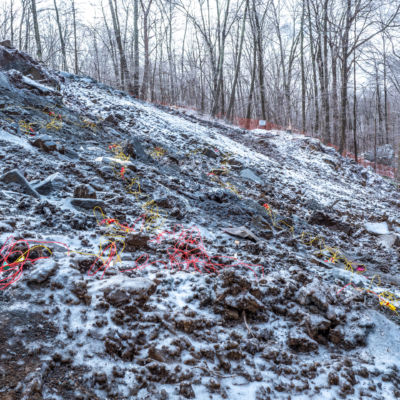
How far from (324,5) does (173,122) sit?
394 inches

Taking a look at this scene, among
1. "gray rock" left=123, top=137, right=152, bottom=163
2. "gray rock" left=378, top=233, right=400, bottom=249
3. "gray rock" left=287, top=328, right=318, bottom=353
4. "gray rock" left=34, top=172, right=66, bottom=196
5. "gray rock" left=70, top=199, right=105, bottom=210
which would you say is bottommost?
"gray rock" left=287, top=328, right=318, bottom=353

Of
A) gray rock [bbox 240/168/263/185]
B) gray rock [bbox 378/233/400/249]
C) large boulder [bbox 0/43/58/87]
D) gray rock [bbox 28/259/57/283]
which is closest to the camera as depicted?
gray rock [bbox 28/259/57/283]

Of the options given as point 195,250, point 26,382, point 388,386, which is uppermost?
point 195,250

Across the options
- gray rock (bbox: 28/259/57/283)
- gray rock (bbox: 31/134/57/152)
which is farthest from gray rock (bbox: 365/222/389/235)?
gray rock (bbox: 31/134/57/152)

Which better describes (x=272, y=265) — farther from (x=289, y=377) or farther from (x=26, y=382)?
(x=26, y=382)

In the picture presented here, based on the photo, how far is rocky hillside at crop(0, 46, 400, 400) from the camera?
141 cm

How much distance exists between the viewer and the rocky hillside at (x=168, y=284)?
1.41 meters

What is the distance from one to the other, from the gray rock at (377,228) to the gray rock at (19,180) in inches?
195

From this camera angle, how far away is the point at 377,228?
4594 mm

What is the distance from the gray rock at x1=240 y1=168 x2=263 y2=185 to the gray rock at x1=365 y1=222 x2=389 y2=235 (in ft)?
6.71

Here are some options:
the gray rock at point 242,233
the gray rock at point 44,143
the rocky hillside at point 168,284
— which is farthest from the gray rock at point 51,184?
the gray rock at point 242,233

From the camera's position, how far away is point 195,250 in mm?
2641

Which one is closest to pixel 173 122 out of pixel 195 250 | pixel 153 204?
pixel 153 204

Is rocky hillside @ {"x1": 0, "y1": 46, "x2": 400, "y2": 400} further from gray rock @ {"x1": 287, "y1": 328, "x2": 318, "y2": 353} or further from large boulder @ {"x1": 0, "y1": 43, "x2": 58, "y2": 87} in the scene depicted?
large boulder @ {"x1": 0, "y1": 43, "x2": 58, "y2": 87}
